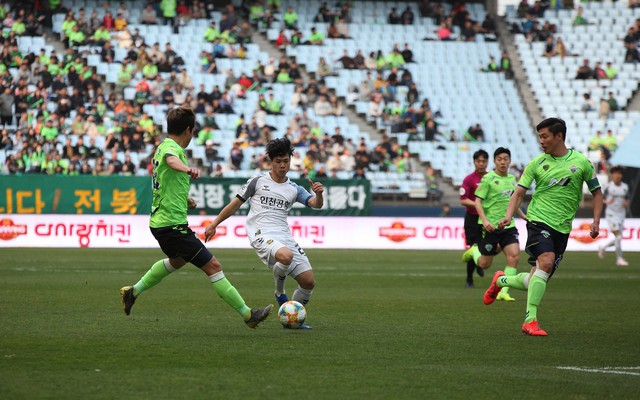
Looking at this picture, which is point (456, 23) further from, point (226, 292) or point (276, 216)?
point (226, 292)

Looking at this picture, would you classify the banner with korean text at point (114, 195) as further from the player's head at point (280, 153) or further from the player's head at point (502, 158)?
the player's head at point (280, 153)

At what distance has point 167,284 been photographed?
1822 centimetres

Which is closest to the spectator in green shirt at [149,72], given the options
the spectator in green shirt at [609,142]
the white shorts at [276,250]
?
the spectator in green shirt at [609,142]

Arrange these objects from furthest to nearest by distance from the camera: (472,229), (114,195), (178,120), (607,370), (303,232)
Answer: (114,195) < (303,232) < (472,229) < (178,120) < (607,370)

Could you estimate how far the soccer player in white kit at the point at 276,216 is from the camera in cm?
1169

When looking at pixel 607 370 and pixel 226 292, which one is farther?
pixel 226 292

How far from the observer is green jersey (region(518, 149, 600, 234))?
11.3m

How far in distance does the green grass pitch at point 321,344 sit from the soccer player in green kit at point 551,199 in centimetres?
62

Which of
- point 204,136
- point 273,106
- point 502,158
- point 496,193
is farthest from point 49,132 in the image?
point 502,158

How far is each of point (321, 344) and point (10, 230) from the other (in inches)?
834

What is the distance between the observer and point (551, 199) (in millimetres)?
11375

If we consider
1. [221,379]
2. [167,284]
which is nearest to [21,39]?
[167,284]

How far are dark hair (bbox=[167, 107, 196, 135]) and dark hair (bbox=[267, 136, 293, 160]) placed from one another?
1131mm

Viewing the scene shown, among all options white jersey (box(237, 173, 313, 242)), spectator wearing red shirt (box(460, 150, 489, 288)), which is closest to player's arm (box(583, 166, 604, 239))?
white jersey (box(237, 173, 313, 242))
